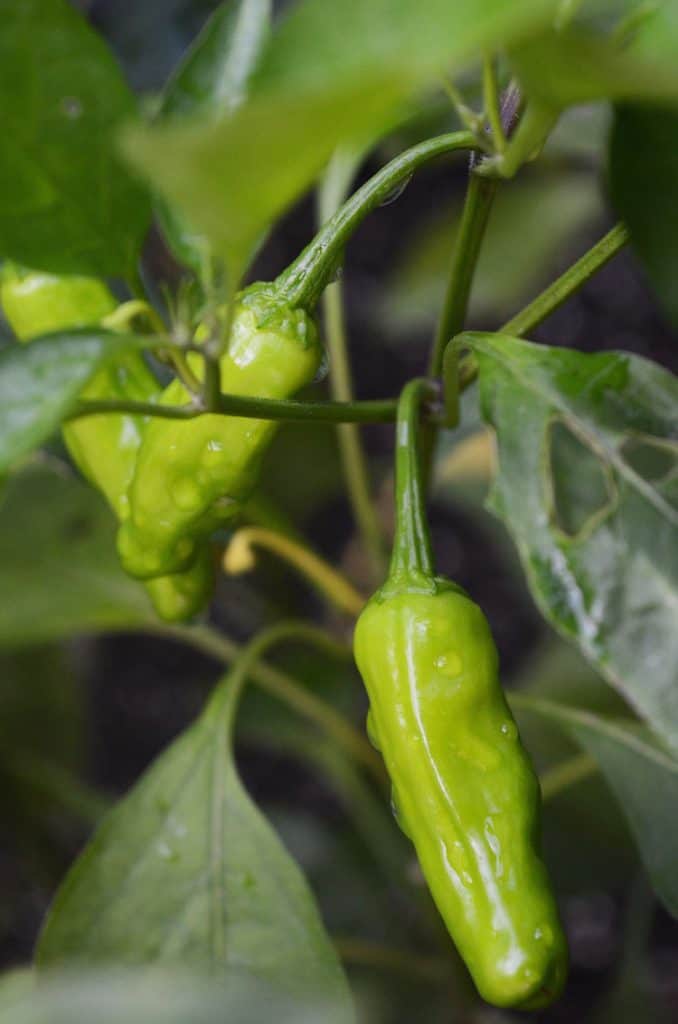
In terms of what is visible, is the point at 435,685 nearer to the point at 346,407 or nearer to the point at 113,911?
the point at 346,407

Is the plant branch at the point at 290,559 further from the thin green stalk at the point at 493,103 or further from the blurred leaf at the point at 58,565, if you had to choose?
the thin green stalk at the point at 493,103

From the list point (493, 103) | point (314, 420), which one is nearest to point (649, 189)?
point (493, 103)

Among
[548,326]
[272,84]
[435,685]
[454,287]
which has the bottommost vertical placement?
[548,326]

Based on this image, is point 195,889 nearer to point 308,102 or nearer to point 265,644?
point 265,644

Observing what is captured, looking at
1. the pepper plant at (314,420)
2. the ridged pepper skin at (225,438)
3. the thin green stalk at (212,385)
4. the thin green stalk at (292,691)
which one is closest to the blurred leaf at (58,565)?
the thin green stalk at (292,691)

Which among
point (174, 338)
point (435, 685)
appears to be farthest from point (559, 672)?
point (174, 338)
